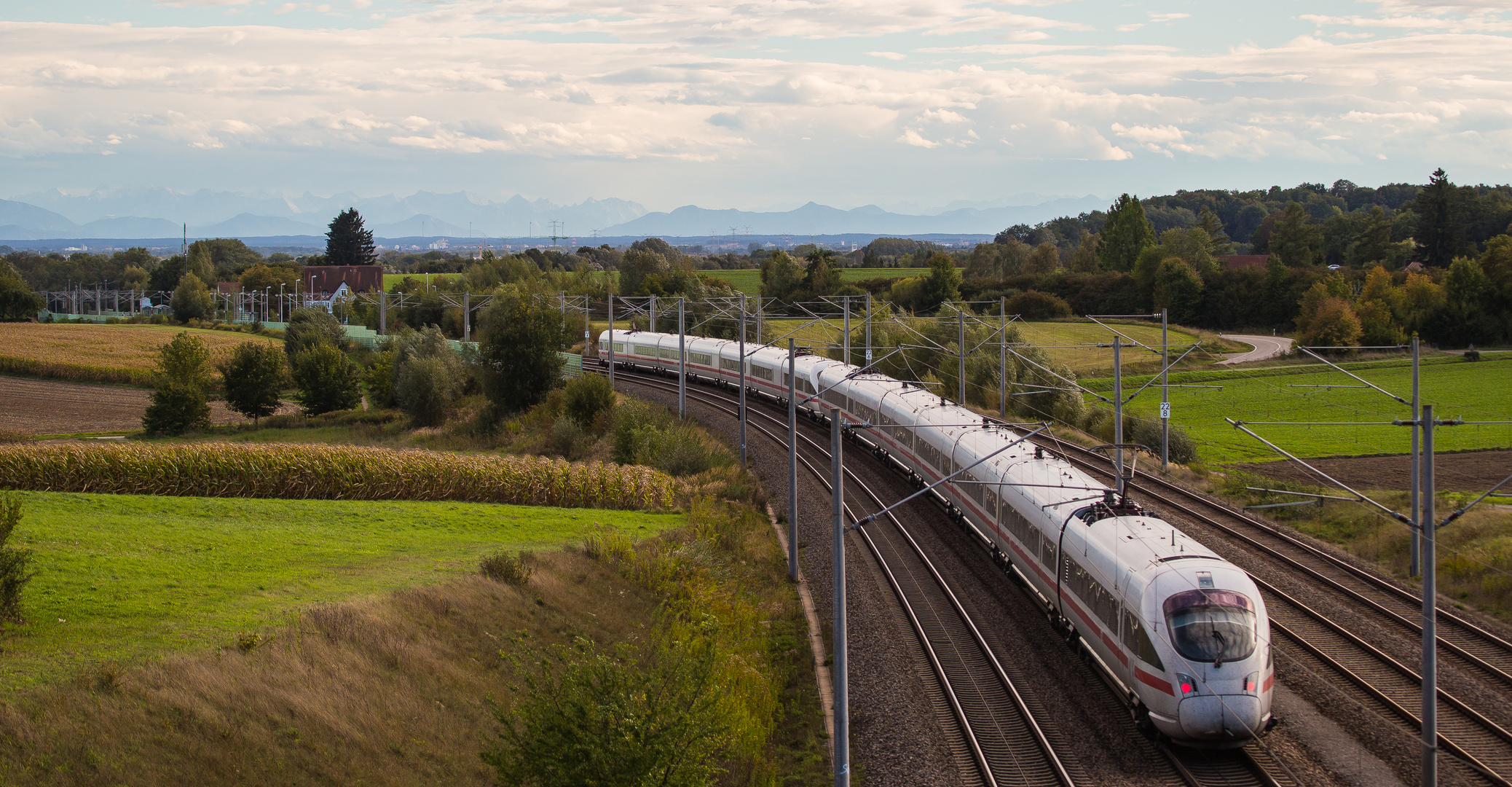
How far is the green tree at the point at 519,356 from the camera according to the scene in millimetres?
54281

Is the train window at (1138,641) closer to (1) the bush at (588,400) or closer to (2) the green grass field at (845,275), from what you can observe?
(1) the bush at (588,400)

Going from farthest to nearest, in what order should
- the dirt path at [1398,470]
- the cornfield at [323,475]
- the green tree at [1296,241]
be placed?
1. the green tree at [1296,241]
2. the dirt path at [1398,470]
3. the cornfield at [323,475]

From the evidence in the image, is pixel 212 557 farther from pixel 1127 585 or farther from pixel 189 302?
pixel 189 302

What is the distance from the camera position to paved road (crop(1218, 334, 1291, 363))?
76.2 m

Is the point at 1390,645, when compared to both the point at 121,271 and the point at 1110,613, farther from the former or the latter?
the point at 121,271

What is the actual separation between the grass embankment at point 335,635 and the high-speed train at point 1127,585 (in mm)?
5633

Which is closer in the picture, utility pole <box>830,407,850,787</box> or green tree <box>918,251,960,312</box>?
utility pole <box>830,407,850,787</box>

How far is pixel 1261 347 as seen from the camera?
8394cm

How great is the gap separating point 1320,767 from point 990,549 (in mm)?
11681

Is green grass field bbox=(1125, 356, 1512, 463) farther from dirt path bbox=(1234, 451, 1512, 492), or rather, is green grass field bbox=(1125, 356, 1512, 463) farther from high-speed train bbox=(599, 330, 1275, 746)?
high-speed train bbox=(599, 330, 1275, 746)

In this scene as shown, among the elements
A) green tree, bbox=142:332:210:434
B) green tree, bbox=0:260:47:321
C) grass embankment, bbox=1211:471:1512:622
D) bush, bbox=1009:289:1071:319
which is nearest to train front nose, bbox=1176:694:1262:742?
grass embankment, bbox=1211:471:1512:622

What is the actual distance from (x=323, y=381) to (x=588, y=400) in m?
19.4

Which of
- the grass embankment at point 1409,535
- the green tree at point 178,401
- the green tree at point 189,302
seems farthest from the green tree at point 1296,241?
the green tree at point 189,302

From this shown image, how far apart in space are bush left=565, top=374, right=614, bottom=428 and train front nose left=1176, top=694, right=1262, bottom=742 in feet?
120
